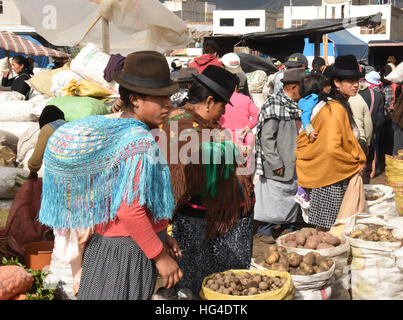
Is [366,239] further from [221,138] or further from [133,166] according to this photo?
[133,166]

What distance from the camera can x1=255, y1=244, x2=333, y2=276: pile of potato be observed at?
322 centimetres

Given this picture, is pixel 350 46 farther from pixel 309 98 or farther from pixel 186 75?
pixel 309 98

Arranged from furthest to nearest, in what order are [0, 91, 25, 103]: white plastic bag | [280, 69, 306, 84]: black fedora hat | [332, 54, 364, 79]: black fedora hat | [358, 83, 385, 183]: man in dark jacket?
[358, 83, 385, 183]: man in dark jacket, [0, 91, 25, 103]: white plastic bag, [280, 69, 306, 84]: black fedora hat, [332, 54, 364, 79]: black fedora hat

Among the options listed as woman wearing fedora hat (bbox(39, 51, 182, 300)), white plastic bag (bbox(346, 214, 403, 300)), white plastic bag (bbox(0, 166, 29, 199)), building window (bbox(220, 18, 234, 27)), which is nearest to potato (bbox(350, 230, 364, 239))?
white plastic bag (bbox(346, 214, 403, 300))

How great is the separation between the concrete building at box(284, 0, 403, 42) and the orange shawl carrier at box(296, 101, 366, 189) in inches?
1291

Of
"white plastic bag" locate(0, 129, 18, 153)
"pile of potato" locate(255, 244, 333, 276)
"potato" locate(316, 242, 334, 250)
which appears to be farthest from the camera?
"white plastic bag" locate(0, 129, 18, 153)

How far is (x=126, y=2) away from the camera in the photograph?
608cm

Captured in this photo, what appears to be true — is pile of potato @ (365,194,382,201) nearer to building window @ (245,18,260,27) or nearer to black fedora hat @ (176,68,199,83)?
black fedora hat @ (176,68,199,83)

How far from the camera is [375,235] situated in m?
3.89

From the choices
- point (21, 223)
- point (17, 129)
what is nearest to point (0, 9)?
point (17, 129)

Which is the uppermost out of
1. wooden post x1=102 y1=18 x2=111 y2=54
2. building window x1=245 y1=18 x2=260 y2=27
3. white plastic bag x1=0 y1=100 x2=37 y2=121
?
wooden post x1=102 y1=18 x2=111 y2=54

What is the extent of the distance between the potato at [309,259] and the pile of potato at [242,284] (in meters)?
0.37

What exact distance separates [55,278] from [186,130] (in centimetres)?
136

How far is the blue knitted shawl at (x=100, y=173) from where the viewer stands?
6.63 ft
